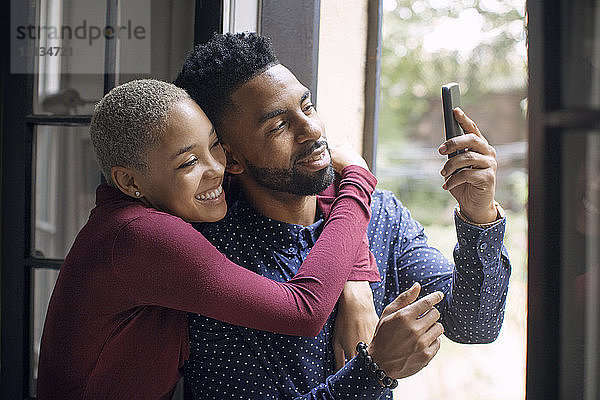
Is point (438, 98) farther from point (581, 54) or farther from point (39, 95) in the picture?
point (581, 54)

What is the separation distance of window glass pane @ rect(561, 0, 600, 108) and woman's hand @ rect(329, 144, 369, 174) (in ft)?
1.88

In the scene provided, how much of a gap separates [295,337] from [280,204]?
0.88 feet

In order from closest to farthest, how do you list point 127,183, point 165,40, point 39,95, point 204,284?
point 204,284 < point 127,183 < point 165,40 < point 39,95

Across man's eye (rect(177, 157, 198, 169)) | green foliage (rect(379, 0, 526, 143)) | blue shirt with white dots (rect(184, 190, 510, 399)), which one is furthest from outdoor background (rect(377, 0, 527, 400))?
man's eye (rect(177, 157, 198, 169))

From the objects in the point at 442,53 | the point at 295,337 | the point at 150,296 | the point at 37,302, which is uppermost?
the point at 442,53

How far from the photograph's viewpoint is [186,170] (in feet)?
3.43

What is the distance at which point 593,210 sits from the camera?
27.5 inches

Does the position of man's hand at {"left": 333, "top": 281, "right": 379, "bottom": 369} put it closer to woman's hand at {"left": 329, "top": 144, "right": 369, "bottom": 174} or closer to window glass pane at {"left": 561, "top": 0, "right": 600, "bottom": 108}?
woman's hand at {"left": 329, "top": 144, "right": 369, "bottom": 174}

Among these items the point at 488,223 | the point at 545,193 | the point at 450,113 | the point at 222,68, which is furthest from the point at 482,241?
the point at 222,68

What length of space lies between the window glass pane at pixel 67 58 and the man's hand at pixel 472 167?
0.93 meters

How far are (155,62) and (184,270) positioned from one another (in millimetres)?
686

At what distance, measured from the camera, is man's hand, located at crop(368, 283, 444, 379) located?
984mm

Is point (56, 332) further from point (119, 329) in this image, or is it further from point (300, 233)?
point (300, 233)

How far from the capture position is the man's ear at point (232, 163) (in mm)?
1187
